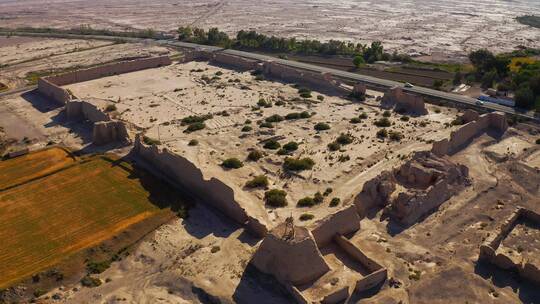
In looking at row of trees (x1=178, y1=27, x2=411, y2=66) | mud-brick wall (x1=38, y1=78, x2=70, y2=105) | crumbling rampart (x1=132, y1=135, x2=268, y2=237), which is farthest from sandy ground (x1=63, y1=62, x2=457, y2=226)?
row of trees (x1=178, y1=27, x2=411, y2=66)

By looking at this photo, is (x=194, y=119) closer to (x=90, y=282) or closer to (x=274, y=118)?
(x=274, y=118)

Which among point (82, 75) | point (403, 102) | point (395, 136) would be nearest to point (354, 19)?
point (403, 102)

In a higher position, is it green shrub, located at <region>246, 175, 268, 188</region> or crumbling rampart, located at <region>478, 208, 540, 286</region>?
crumbling rampart, located at <region>478, 208, 540, 286</region>

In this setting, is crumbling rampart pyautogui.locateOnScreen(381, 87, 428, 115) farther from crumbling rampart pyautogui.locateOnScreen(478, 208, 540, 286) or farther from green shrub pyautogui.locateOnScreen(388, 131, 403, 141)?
crumbling rampart pyautogui.locateOnScreen(478, 208, 540, 286)

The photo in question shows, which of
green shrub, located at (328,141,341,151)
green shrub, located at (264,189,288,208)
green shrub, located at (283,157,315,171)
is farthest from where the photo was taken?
green shrub, located at (328,141,341,151)

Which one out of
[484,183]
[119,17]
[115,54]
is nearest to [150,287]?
[484,183]

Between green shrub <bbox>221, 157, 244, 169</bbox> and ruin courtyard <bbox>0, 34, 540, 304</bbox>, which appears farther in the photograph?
green shrub <bbox>221, 157, 244, 169</bbox>

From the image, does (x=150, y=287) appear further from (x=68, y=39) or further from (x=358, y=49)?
(x=68, y=39)
